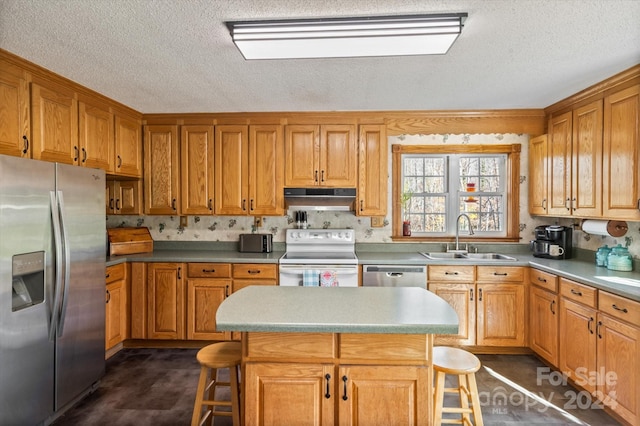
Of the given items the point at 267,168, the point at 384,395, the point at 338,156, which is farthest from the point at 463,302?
the point at 267,168

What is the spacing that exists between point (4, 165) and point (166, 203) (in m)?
1.82

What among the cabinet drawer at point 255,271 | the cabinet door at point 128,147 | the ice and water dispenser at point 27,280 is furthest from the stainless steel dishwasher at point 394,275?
the cabinet door at point 128,147

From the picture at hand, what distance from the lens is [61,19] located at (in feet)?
5.93

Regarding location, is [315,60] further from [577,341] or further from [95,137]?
[577,341]

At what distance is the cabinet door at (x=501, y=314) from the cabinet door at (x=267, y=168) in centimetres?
213

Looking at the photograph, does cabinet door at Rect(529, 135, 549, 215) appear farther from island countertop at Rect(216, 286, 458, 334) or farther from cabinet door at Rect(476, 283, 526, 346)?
island countertop at Rect(216, 286, 458, 334)

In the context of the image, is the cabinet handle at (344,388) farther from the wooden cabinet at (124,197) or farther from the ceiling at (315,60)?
the wooden cabinet at (124,197)

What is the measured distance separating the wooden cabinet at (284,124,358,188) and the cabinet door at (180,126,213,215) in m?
0.82

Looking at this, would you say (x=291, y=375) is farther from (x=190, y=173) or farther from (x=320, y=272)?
(x=190, y=173)

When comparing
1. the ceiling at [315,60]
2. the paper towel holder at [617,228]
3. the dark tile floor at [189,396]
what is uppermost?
the ceiling at [315,60]

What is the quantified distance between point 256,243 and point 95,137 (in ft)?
5.81

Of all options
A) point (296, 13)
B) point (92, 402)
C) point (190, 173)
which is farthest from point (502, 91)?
point (92, 402)

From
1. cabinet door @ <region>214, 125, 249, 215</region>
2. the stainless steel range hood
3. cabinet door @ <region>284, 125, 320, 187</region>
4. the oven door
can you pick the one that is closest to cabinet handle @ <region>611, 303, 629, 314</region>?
the oven door

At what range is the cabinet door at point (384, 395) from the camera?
1.54m
